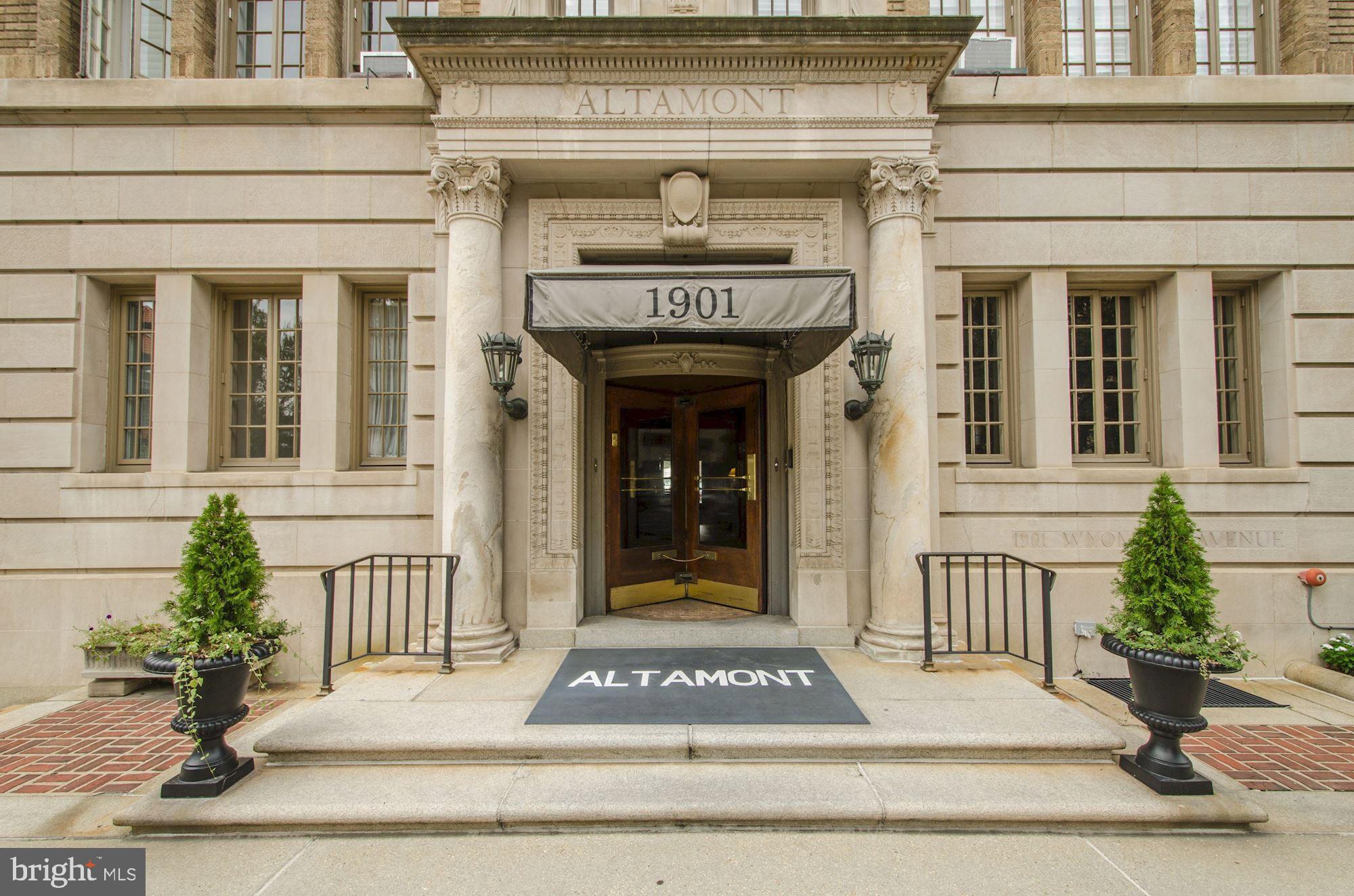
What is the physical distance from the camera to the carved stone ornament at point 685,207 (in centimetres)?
720

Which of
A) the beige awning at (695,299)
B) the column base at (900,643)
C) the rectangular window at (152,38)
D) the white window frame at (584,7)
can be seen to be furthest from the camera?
the rectangular window at (152,38)

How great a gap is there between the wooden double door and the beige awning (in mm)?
2661

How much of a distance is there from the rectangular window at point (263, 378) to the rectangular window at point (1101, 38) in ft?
37.8

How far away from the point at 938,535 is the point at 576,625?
4.68 meters

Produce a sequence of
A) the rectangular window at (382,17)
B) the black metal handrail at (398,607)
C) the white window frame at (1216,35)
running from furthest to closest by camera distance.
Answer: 1. the rectangular window at (382,17)
2. the white window frame at (1216,35)
3. the black metal handrail at (398,607)

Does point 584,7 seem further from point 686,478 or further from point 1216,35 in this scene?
point 1216,35

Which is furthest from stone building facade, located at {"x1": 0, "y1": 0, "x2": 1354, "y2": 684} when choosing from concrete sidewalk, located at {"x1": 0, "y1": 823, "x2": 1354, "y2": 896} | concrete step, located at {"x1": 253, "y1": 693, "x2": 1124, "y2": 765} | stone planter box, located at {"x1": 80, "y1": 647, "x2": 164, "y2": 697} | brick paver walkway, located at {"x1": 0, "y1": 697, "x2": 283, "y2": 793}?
concrete sidewalk, located at {"x1": 0, "y1": 823, "x2": 1354, "y2": 896}

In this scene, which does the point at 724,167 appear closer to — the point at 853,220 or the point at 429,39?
the point at 853,220

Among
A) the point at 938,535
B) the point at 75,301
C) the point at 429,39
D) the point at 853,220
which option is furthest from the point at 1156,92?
the point at 75,301

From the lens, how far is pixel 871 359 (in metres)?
6.57

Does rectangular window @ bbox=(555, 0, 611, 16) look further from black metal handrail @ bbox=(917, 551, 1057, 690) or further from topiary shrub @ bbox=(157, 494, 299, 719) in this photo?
black metal handrail @ bbox=(917, 551, 1057, 690)

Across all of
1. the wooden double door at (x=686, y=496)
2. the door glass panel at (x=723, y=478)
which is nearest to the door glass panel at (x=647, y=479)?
the wooden double door at (x=686, y=496)

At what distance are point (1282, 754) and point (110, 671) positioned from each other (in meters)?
11.9

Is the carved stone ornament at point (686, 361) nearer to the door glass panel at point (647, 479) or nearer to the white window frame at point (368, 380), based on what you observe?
the door glass panel at point (647, 479)
